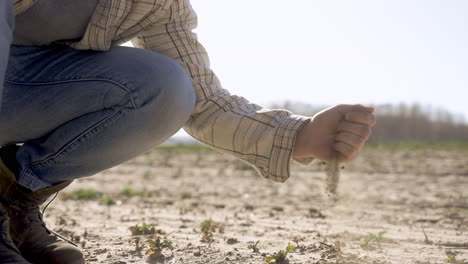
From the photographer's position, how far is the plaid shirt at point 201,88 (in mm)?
1895

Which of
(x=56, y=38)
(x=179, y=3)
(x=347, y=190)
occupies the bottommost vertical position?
(x=347, y=190)

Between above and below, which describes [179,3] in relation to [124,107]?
above

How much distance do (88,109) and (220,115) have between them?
49cm

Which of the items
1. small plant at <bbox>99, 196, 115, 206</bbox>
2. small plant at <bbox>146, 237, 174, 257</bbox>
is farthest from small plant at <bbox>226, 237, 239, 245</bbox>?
small plant at <bbox>99, 196, 115, 206</bbox>

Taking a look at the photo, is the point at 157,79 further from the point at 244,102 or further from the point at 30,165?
the point at 30,165

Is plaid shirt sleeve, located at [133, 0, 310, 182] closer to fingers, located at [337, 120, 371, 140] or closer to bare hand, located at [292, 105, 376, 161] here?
bare hand, located at [292, 105, 376, 161]

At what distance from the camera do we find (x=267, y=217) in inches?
151

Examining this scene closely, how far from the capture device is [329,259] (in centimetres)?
223

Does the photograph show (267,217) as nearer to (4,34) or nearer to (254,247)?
(254,247)

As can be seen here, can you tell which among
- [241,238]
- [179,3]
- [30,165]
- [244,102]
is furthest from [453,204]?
[30,165]

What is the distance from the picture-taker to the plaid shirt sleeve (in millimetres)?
1913

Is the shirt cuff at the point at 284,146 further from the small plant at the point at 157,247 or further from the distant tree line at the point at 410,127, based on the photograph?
the distant tree line at the point at 410,127

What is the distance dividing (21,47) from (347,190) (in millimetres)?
4378

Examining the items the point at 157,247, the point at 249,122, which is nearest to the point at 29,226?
the point at 157,247
